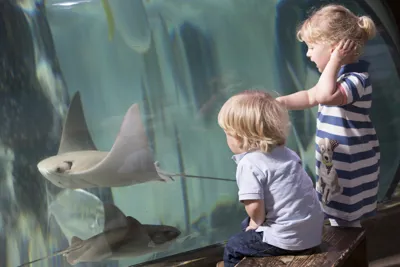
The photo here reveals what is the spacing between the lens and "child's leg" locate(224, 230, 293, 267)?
1.64 meters

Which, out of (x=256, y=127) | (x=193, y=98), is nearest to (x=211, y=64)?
(x=193, y=98)

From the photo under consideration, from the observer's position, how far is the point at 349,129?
190 centimetres

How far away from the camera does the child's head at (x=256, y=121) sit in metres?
1.54

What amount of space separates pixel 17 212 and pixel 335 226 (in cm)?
171

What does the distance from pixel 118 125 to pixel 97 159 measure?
0.23 meters

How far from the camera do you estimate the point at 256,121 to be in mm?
1539

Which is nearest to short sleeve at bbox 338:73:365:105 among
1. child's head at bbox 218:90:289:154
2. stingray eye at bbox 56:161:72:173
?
child's head at bbox 218:90:289:154

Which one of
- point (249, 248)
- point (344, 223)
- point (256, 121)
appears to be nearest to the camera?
point (256, 121)

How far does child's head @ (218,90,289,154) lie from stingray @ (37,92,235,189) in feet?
4.08

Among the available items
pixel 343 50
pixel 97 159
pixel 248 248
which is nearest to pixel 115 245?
pixel 97 159

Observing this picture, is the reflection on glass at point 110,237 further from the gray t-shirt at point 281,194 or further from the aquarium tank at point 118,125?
the gray t-shirt at point 281,194

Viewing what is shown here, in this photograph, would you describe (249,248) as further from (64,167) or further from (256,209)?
(64,167)

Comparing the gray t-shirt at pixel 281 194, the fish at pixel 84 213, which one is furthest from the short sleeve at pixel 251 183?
the fish at pixel 84 213

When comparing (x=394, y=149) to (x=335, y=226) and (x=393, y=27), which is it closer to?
(x=393, y=27)
